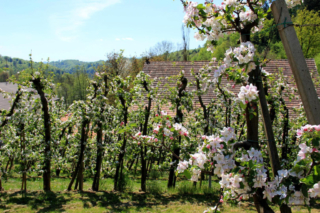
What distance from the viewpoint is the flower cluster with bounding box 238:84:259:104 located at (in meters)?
1.82

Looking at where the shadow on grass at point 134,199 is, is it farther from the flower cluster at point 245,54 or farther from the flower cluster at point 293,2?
the flower cluster at point 293,2

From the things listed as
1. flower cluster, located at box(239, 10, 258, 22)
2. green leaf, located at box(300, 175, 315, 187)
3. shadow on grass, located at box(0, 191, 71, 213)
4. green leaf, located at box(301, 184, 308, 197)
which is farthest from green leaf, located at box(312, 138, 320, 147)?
shadow on grass, located at box(0, 191, 71, 213)

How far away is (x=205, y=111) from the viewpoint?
805 cm

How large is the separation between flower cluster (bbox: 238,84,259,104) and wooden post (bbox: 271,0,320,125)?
609 millimetres

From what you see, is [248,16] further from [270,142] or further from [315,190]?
[315,190]

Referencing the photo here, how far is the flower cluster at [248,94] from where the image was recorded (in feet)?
5.98

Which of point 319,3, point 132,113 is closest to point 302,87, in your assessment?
point 132,113

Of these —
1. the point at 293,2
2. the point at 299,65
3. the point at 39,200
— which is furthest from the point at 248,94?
the point at 39,200

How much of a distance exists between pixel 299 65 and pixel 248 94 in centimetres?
69

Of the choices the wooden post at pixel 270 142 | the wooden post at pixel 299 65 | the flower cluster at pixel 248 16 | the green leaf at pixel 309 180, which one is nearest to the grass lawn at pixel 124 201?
the wooden post at pixel 270 142

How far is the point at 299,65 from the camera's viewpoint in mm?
2131

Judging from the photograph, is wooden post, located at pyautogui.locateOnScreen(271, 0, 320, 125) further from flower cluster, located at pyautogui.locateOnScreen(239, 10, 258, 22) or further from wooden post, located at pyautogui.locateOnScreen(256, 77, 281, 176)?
wooden post, located at pyautogui.locateOnScreen(256, 77, 281, 176)

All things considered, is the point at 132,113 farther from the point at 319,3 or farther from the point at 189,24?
the point at 319,3

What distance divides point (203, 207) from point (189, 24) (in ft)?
15.1
